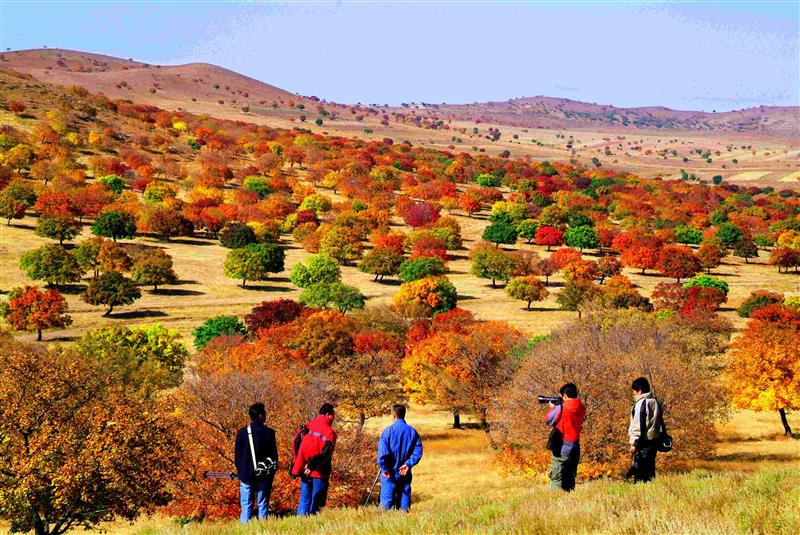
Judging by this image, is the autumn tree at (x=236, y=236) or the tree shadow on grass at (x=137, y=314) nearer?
the tree shadow on grass at (x=137, y=314)

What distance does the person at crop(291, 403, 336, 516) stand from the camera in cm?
1315

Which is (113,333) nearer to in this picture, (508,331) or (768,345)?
(508,331)

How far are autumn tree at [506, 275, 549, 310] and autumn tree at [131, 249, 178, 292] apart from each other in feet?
135

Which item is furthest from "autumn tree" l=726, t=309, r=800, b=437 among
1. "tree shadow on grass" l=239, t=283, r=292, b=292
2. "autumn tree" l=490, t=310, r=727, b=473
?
"tree shadow on grass" l=239, t=283, r=292, b=292

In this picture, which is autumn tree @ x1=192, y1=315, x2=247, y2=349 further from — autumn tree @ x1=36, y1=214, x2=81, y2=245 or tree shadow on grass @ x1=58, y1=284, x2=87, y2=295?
autumn tree @ x1=36, y1=214, x2=81, y2=245

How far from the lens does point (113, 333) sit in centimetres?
5697

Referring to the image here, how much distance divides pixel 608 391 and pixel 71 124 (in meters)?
164

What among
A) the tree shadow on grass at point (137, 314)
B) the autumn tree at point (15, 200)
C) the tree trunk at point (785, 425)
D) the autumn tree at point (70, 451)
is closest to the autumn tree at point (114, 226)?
the autumn tree at point (15, 200)

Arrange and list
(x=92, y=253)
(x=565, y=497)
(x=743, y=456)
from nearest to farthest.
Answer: (x=565, y=497)
(x=743, y=456)
(x=92, y=253)

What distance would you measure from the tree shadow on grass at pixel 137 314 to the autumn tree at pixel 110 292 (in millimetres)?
1009

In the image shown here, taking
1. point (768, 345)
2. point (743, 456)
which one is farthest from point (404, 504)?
point (768, 345)

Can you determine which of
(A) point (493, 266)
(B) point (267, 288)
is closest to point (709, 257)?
(A) point (493, 266)

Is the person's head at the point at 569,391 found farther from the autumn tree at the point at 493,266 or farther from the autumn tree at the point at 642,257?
the autumn tree at the point at 642,257

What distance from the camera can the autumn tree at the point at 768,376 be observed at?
155 ft
